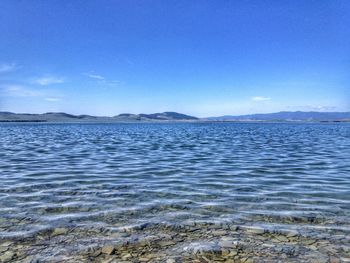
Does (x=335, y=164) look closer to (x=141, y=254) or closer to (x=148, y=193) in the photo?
(x=148, y=193)

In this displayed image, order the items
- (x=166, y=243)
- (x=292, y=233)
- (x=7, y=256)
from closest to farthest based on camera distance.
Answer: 1. (x=7, y=256)
2. (x=166, y=243)
3. (x=292, y=233)

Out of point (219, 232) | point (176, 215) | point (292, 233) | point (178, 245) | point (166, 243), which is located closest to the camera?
point (178, 245)

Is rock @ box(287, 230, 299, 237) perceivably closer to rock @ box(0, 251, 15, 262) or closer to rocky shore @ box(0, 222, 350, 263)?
rocky shore @ box(0, 222, 350, 263)

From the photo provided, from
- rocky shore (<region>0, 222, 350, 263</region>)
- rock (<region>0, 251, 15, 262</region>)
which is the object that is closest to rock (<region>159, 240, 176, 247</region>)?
rocky shore (<region>0, 222, 350, 263</region>)

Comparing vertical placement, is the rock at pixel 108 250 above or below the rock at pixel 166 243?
above

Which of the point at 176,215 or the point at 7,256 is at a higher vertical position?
the point at 7,256

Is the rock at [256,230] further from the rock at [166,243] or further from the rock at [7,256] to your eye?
the rock at [7,256]

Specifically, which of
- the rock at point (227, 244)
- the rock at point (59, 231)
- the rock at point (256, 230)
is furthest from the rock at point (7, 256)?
the rock at point (256, 230)

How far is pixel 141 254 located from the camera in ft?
22.9

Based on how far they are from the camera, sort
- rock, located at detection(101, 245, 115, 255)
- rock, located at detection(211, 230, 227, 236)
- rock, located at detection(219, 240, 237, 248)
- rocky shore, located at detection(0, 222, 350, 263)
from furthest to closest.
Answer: rock, located at detection(211, 230, 227, 236), rock, located at detection(219, 240, 237, 248), rock, located at detection(101, 245, 115, 255), rocky shore, located at detection(0, 222, 350, 263)

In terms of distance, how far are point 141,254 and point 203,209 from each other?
3646mm

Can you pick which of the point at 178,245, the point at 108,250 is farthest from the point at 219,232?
the point at 108,250

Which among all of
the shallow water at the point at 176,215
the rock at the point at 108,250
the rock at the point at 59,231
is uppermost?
the rock at the point at 59,231

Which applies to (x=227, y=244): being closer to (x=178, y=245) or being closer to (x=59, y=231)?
(x=178, y=245)
